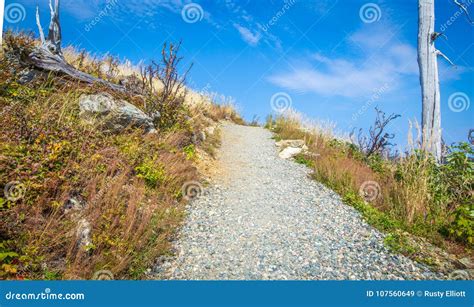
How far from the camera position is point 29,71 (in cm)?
725

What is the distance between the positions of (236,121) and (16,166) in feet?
51.3

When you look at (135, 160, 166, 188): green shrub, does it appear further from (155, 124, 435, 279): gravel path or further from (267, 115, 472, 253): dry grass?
(267, 115, 472, 253): dry grass

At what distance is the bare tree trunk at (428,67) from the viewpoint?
9.14 metres

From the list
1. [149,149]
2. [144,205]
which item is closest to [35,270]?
[144,205]

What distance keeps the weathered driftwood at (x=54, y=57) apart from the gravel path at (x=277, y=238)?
438 centimetres

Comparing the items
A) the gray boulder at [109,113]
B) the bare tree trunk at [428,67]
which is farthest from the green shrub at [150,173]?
the bare tree trunk at [428,67]

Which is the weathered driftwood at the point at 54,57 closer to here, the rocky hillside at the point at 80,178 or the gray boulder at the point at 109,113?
the rocky hillside at the point at 80,178

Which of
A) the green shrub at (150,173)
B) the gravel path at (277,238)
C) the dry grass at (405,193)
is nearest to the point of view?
the gravel path at (277,238)

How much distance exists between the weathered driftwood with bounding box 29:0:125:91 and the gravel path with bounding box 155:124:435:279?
438cm

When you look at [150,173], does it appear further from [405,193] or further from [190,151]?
[405,193]

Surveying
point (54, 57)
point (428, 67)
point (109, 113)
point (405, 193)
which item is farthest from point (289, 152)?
point (54, 57)

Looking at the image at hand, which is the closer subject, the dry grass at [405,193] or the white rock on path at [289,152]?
the dry grass at [405,193]

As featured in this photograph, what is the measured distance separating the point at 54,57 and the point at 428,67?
33.6 feet

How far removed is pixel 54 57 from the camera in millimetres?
7820
